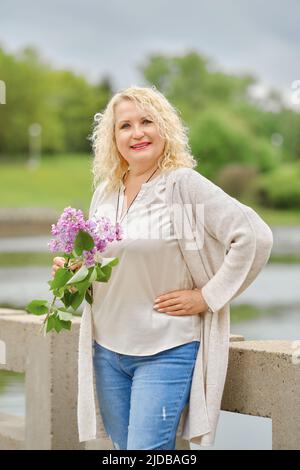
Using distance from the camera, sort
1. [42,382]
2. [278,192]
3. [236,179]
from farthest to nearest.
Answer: [236,179]
[278,192]
[42,382]

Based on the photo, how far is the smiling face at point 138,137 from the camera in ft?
11.5

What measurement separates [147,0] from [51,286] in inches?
4575

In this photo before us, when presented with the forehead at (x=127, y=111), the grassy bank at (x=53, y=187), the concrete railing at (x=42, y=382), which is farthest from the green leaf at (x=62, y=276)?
the grassy bank at (x=53, y=187)

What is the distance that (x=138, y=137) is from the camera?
3.51 meters

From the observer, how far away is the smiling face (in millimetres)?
3508

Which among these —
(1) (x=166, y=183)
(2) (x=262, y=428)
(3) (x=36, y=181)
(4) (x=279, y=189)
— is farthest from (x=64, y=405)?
(3) (x=36, y=181)

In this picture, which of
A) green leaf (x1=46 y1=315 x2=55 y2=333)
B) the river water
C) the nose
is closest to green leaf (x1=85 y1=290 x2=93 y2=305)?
green leaf (x1=46 y1=315 x2=55 y2=333)

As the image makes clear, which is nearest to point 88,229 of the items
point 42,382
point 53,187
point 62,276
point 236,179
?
point 62,276

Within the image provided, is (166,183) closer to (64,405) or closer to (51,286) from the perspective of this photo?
(51,286)

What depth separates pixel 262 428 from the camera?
6195 mm

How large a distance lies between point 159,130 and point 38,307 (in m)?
0.68

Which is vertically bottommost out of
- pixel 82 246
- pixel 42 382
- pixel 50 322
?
pixel 42 382

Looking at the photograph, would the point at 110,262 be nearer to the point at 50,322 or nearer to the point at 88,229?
the point at 88,229

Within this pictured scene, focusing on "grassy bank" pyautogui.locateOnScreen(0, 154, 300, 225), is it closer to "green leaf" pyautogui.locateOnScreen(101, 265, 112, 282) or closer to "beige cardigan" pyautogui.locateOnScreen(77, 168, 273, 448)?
"beige cardigan" pyautogui.locateOnScreen(77, 168, 273, 448)
